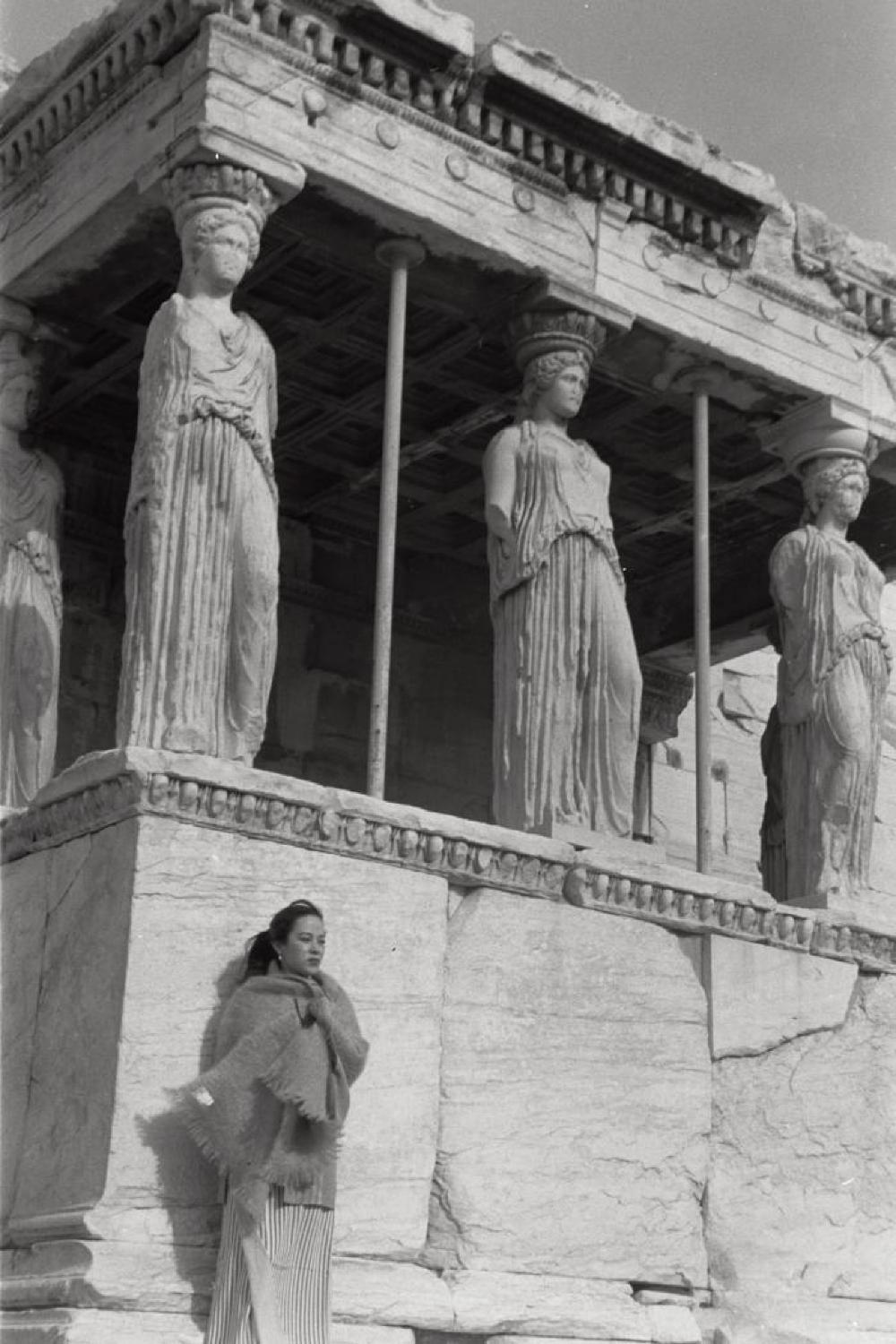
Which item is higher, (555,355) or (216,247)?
(555,355)

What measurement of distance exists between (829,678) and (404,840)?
7.62ft

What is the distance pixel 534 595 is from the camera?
8.19 m

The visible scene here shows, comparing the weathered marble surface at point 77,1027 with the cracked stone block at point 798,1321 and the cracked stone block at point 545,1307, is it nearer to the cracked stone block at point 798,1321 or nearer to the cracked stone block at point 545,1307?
the cracked stone block at point 545,1307

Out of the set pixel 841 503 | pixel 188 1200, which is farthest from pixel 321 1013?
pixel 841 503

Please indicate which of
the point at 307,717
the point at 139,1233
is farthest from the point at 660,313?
the point at 139,1233

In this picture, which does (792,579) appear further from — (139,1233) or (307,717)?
(139,1233)

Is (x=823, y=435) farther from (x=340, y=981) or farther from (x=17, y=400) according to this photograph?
(x=340, y=981)

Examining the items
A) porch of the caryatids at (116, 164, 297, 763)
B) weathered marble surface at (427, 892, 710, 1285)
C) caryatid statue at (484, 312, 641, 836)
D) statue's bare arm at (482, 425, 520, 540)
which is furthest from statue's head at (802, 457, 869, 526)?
porch of the caryatids at (116, 164, 297, 763)

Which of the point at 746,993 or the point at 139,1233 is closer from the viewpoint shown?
the point at 139,1233

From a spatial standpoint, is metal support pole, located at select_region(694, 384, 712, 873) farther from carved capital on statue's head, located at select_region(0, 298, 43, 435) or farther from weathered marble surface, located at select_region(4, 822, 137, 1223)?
carved capital on statue's head, located at select_region(0, 298, 43, 435)

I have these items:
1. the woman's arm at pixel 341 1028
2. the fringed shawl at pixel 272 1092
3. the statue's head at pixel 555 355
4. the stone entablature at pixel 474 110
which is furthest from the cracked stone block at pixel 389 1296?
the stone entablature at pixel 474 110

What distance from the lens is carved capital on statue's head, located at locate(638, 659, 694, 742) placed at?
40.0ft

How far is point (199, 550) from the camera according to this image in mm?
7340

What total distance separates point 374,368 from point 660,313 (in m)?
1.47
